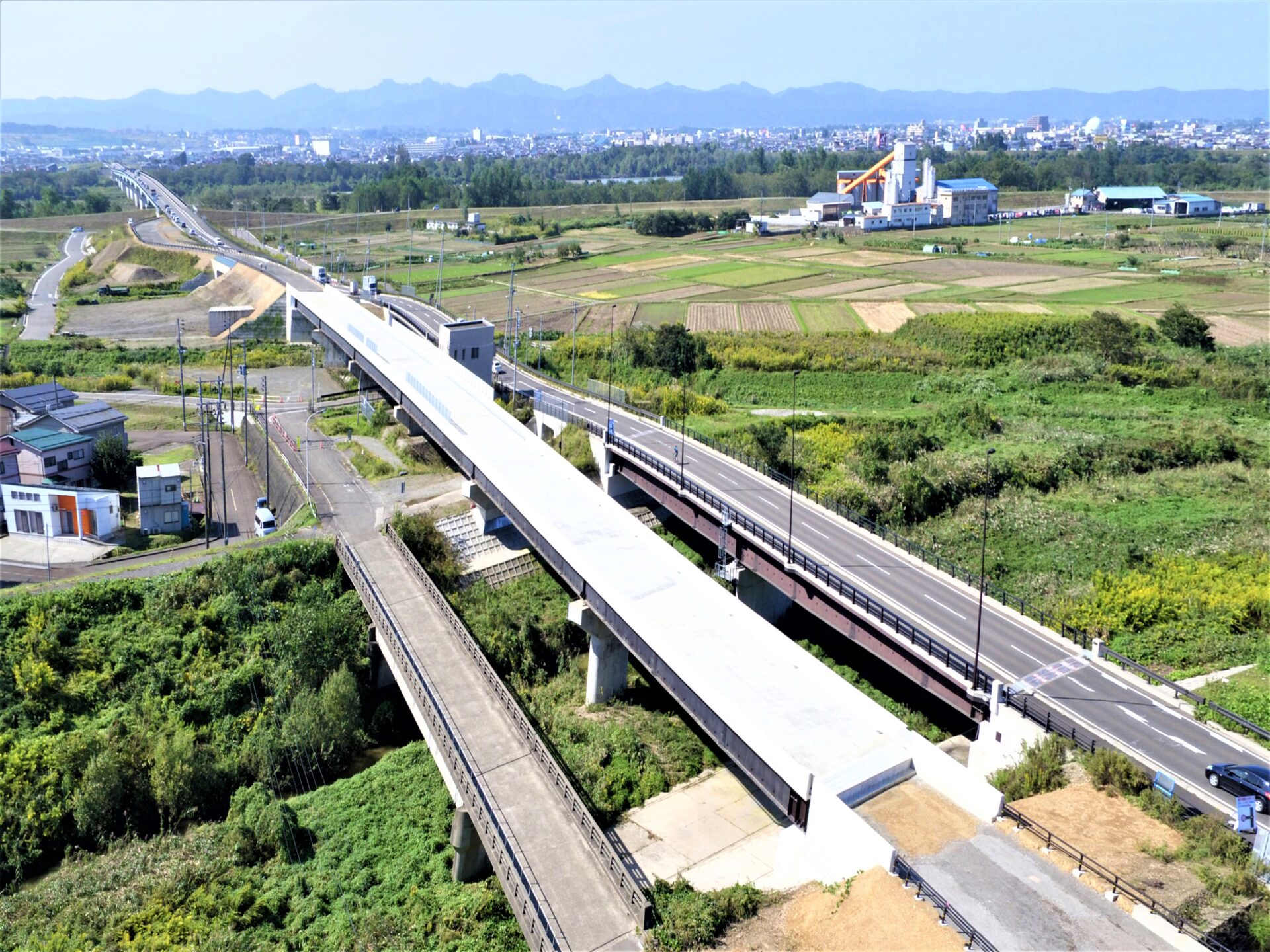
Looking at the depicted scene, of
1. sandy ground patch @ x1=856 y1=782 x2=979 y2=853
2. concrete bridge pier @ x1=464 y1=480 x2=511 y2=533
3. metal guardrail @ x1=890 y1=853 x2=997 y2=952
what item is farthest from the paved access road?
metal guardrail @ x1=890 y1=853 x2=997 y2=952

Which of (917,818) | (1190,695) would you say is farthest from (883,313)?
(917,818)

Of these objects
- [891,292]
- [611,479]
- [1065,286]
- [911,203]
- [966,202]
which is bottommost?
[611,479]

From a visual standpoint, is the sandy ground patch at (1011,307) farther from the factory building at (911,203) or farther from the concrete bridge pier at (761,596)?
the factory building at (911,203)

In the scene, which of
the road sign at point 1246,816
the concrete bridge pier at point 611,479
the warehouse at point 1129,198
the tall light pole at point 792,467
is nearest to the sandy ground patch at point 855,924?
the road sign at point 1246,816

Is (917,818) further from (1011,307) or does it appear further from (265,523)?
(1011,307)

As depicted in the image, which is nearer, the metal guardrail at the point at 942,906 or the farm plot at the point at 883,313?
the metal guardrail at the point at 942,906

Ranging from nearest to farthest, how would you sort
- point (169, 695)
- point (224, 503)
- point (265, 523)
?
point (169, 695) < point (265, 523) < point (224, 503)
